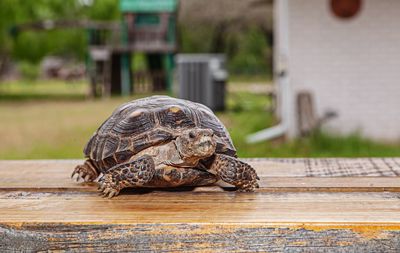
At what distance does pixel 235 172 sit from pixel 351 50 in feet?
25.5

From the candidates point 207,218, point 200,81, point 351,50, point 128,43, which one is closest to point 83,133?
point 200,81

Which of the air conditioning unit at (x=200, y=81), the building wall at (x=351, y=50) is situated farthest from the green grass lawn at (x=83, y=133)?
the building wall at (x=351, y=50)

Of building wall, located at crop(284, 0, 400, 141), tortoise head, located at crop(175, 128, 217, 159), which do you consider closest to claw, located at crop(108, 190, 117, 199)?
tortoise head, located at crop(175, 128, 217, 159)

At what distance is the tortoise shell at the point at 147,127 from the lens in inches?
87.3

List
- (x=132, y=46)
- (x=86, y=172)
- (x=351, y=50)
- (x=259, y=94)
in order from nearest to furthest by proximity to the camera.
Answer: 1. (x=86, y=172)
2. (x=351, y=50)
3. (x=259, y=94)
4. (x=132, y=46)

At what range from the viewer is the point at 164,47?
24.9 meters

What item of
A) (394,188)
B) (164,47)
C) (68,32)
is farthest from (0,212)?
(68,32)

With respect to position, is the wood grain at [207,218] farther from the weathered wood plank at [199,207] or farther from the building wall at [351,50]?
the building wall at [351,50]

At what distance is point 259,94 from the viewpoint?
76.7ft

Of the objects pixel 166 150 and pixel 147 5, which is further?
pixel 147 5

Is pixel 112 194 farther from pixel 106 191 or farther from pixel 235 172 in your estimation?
pixel 235 172

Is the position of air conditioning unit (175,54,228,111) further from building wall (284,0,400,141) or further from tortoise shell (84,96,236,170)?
tortoise shell (84,96,236,170)

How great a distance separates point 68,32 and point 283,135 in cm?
2398

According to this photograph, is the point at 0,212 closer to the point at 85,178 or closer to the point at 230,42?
the point at 85,178
